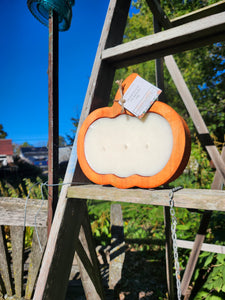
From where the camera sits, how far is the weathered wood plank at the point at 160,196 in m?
0.65

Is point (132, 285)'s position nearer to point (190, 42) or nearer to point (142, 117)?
point (142, 117)

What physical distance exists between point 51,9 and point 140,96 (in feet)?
2.00

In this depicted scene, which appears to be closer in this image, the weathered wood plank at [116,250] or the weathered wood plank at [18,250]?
the weathered wood plank at [18,250]

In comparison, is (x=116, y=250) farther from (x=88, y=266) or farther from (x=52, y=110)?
(x=52, y=110)

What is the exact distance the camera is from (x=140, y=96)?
2.68 feet

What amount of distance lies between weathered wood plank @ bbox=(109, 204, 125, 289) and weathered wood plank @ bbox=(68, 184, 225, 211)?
1.13 metres

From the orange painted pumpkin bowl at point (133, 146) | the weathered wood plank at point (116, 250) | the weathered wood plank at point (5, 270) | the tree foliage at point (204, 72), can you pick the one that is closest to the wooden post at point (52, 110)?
the orange painted pumpkin bowl at point (133, 146)

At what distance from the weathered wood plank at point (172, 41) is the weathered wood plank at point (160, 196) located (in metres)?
0.57

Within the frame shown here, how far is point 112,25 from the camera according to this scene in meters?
1.04

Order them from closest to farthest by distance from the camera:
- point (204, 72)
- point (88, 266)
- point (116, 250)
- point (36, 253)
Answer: point (88, 266)
point (36, 253)
point (116, 250)
point (204, 72)

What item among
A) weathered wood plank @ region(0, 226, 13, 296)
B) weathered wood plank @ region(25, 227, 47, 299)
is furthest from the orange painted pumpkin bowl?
weathered wood plank @ region(0, 226, 13, 296)

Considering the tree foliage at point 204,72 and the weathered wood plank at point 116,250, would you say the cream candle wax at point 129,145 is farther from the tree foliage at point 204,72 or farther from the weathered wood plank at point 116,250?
the tree foliage at point 204,72

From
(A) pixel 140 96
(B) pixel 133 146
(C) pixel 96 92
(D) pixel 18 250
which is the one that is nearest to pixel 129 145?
(B) pixel 133 146

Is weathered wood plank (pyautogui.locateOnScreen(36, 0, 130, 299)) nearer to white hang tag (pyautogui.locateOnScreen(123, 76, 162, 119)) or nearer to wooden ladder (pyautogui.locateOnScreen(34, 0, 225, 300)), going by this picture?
wooden ladder (pyautogui.locateOnScreen(34, 0, 225, 300))
